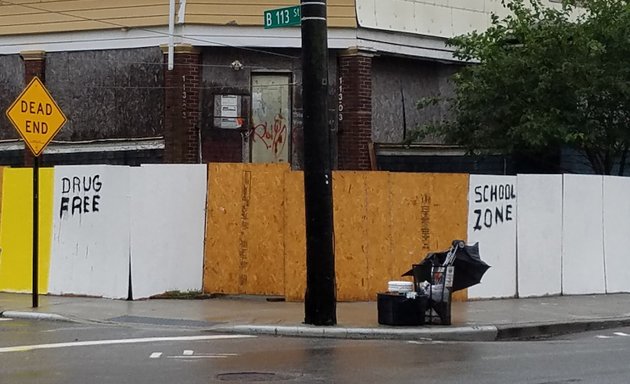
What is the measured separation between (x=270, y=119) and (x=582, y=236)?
7.05m

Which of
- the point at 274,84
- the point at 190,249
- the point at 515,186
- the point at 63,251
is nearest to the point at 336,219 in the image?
the point at 190,249

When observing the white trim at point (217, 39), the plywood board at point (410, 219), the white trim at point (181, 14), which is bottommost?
the plywood board at point (410, 219)

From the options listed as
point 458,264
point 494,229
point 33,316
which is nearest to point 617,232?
point 494,229

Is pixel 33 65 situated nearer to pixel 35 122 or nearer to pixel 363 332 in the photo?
pixel 35 122

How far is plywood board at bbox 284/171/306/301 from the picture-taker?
15.4 m

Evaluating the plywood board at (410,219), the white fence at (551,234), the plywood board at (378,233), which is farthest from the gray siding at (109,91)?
the white fence at (551,234)

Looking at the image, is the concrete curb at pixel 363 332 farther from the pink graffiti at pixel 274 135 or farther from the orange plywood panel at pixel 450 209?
the pink graffiti at pixel 274 135

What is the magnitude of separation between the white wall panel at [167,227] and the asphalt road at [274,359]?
2.66 meters

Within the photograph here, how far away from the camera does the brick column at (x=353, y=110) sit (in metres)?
20.6

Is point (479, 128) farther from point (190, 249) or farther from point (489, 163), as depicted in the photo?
point (190, 249)

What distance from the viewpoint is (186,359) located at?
1034cm

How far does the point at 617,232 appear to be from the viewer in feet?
59.9

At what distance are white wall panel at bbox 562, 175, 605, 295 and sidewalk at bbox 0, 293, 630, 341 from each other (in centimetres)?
103

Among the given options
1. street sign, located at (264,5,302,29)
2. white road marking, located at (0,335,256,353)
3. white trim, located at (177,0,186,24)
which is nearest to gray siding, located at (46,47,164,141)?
white trim, located at (177,0,186,24)
